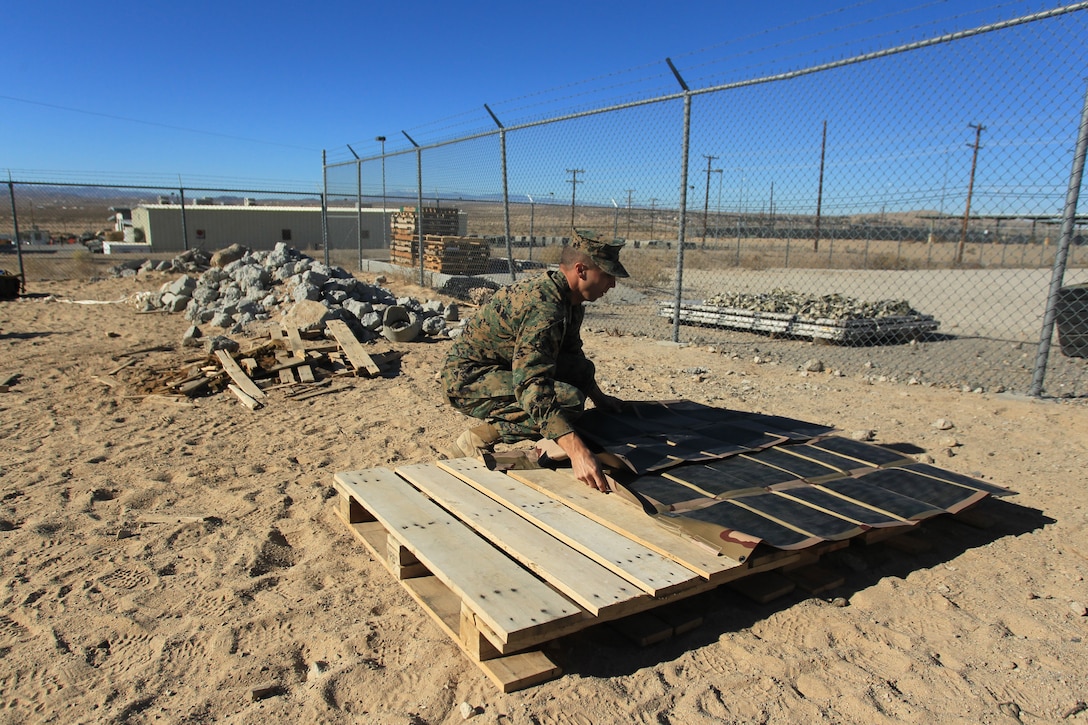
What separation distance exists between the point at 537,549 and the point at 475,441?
50.3 inches

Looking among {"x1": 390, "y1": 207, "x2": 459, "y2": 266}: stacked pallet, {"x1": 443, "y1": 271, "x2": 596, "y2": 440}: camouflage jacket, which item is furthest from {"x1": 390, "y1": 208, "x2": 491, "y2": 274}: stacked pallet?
{"x1": 443, "y1": 271, "x2": 596, "y2": 440}: camouflage jacket

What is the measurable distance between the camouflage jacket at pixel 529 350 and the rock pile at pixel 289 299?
4.51 meters

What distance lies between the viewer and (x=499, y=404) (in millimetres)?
3863

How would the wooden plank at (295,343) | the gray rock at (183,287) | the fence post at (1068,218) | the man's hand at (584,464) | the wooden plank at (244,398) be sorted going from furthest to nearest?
the gray rock at (183,287)
the wooden plank at (295,343)
the wooden plank at (244,398)
the fence post at (1068,218)
the man's hand at (584,464)

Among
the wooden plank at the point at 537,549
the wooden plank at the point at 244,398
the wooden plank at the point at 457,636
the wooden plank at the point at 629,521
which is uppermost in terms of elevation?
the wooden plank at the point at 629,521

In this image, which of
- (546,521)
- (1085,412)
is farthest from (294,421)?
(1085,412)

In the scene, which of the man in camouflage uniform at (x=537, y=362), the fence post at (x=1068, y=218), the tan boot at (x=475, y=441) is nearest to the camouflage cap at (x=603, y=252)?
the man in camouflage uniform at (x=537, y=362)

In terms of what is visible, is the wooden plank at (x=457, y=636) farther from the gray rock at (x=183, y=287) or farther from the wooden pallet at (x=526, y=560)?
the gray rock at (x=183, y=287)

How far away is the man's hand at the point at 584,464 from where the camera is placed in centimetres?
296

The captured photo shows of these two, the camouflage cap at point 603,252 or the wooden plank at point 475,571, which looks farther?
the camouflage cap at point 603,252

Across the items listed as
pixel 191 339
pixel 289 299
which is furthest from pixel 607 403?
pixel 289 299

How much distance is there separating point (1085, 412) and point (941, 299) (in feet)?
32.6

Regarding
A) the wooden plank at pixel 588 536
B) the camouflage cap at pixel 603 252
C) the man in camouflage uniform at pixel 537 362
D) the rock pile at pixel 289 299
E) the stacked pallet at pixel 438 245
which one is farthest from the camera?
the stacked pallet at pixel 438 245

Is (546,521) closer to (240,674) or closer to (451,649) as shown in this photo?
(451,649)
